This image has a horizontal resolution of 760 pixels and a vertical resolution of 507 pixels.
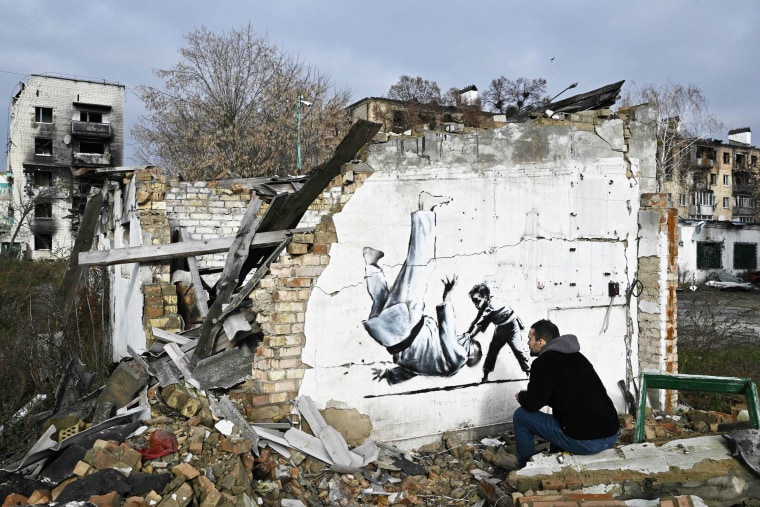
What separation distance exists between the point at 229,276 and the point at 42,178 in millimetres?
44175

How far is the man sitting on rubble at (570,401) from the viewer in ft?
13.5

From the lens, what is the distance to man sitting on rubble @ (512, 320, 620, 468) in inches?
162

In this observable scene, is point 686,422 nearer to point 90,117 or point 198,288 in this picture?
point 198,288

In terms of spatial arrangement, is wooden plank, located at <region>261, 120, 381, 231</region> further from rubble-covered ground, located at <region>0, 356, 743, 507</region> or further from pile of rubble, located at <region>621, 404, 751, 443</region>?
pile of rubble, located at <region>621, 404, 751, 443</region>

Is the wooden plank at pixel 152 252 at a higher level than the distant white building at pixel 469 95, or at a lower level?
lower

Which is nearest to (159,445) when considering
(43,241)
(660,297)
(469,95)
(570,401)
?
(570,401)

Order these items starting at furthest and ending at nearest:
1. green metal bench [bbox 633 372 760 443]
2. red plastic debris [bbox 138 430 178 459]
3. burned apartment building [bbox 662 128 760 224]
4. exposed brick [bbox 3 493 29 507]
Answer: burned apartment building [bbox 662 128 760 224]
green metal bench [bbox 633 372 760 443]
red plastic debris [bbox 138 430 178 459]
exposed brick [bbox 3 493 29 507]

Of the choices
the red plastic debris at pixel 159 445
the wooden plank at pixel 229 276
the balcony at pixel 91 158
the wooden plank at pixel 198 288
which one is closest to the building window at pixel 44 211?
the balcony at pixel 91 158

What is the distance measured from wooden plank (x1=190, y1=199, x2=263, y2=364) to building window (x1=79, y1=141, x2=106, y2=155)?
145 ft

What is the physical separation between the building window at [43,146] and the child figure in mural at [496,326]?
44.9 meters

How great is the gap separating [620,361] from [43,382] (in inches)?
278

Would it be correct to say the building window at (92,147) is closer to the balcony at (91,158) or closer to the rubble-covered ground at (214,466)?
the balcony at (91,158)

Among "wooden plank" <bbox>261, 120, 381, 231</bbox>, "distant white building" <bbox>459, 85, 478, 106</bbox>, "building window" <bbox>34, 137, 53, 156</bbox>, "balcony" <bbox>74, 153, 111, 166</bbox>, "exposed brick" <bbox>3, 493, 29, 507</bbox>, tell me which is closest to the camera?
"exposed brick" <bbox>3, 493, 29, 507</bbox>

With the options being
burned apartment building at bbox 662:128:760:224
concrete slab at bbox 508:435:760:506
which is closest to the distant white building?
burned apartment building at bbox 662:128:760:224
